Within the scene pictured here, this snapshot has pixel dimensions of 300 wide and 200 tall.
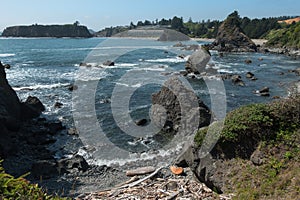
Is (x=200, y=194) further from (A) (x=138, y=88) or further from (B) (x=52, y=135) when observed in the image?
(A) (x=138, y=88)

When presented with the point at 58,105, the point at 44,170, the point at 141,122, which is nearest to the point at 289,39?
the point at 141,122

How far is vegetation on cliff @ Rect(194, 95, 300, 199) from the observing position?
23.4 feet

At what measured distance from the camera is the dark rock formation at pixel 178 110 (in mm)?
17156

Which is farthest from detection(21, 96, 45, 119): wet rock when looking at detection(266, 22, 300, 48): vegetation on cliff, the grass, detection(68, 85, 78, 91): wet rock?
detection(266, 22, 300, 48): vegetation on cliff

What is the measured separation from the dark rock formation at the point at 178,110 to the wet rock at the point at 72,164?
20.5 ft

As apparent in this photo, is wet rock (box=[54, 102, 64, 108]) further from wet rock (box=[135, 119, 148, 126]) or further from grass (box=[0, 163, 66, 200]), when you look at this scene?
grass (box=[0, 163, 66, 200])

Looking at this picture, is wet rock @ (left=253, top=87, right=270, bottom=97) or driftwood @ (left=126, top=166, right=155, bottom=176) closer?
driftwood @ (left=126, top=166, right=155, bottom=176)

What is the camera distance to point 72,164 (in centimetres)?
1338

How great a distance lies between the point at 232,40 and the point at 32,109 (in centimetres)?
7699

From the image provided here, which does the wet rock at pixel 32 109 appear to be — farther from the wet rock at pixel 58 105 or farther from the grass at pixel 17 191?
the grass at pixel 17 191

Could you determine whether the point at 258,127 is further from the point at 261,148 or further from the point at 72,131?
the point at 72,131

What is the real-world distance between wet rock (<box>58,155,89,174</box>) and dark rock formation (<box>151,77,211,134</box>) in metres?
6.26

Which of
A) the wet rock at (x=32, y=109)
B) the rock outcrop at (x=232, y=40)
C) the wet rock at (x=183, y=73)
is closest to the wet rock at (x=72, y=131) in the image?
the wet rock at (x=32, y=109)

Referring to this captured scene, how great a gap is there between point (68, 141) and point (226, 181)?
1131 cm
